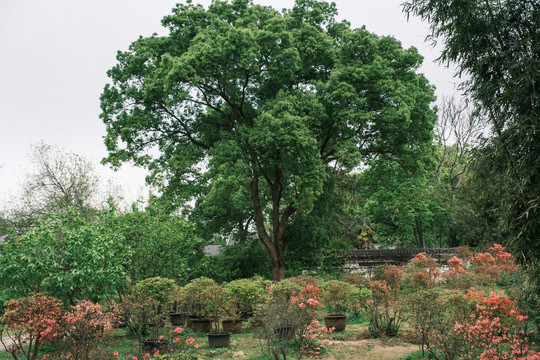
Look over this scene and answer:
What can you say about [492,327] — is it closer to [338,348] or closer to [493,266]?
[338,348]

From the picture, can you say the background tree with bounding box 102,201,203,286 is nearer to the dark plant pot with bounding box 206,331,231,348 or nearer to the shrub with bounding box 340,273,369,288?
the dark plant pot with bounding box 206,331,231,348

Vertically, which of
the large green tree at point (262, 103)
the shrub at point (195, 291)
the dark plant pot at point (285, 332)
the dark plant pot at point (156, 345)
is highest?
the large green tree at point (262, 103)

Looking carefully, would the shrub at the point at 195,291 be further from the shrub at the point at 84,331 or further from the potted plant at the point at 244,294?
the shrub at the point at 84,331

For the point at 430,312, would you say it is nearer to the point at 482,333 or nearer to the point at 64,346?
the point at 482,333

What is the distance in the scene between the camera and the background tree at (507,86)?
4.92m

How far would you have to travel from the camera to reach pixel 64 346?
561cm

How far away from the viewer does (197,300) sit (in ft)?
31.6

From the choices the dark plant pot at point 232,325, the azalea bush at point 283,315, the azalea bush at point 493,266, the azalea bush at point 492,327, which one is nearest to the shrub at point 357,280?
the azalea bush at point 283,315

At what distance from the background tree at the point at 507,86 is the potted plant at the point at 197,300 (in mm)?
6600

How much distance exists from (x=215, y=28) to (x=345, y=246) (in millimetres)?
14457

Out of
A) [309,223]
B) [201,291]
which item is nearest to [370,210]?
[309,223]

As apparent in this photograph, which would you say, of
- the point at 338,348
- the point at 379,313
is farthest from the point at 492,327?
the point at 379,313

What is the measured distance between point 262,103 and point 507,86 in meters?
9.88

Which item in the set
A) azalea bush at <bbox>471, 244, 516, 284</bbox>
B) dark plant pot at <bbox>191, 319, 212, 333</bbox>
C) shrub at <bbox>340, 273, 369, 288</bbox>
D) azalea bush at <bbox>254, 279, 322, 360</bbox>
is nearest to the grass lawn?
azalea bush at <bbox>254, 279, 322, 360</bbox>
